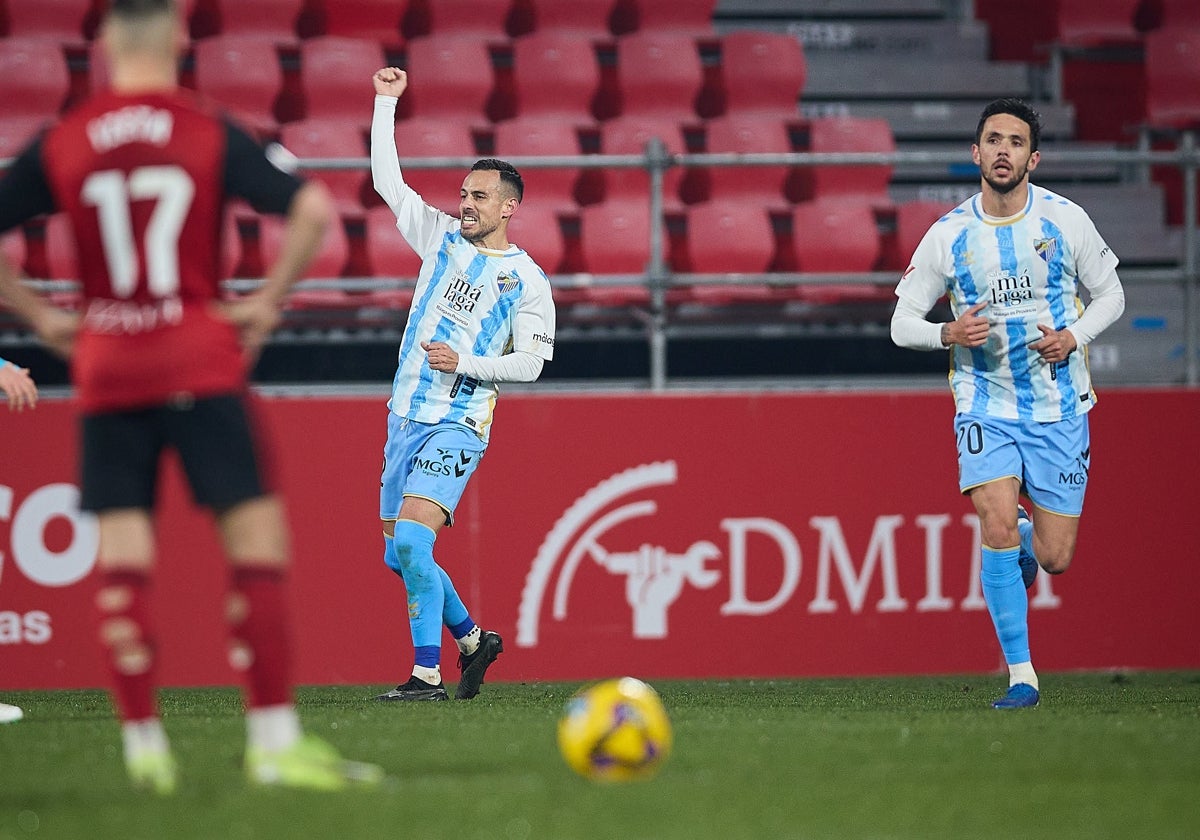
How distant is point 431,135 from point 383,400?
261cm

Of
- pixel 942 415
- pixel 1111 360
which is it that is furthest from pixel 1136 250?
pixel 942 415

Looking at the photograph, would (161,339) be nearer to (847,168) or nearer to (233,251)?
(233,251)

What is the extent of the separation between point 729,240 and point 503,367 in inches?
135

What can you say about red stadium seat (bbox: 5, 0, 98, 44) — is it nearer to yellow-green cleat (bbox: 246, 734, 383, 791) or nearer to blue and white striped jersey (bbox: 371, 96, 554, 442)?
blue and white striped jersey (bbox: 371, 96, 554, 442)

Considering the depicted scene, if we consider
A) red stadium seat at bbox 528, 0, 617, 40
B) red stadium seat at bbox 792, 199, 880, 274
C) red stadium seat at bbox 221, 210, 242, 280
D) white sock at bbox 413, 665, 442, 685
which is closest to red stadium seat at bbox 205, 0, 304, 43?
red stadium seat at bbox 528, 0, 617, 40

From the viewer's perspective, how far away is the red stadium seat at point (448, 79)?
1137 centimetres

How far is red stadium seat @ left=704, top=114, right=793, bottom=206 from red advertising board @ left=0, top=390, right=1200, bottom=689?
247 centimetres

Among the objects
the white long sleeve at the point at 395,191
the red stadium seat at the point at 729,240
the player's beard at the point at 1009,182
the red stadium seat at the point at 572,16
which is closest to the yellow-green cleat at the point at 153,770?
the white long sleeve at the point at 395,191

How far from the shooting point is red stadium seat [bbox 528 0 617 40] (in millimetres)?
12227

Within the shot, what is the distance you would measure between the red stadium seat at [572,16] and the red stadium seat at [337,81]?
1527 mm

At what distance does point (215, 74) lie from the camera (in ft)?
36.3

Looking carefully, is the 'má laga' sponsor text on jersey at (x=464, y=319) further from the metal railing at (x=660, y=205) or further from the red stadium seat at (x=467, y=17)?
the red stadium seat at (x=467, y=17)

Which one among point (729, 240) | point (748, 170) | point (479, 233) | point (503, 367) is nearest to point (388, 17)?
point (748, 170)

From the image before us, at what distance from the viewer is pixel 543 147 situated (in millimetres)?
10734
